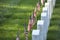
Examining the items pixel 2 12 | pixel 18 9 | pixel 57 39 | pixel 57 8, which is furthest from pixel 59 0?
pixel 57 39

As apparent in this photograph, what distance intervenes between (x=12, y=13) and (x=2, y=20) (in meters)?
0.83

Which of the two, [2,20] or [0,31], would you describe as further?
[2,20]

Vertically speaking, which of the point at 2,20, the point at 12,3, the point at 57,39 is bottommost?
the point at 57,39

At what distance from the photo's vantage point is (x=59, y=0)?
9016mm

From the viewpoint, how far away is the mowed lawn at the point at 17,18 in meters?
6.61

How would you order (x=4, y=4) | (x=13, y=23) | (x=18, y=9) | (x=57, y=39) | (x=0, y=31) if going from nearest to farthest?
(x=57, y=39)
(x=0, y=31)
(x=13, y=23)
(x=18, y=9)
(x=4, y=4)

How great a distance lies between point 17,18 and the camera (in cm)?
796

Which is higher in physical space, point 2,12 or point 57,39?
point 2,12

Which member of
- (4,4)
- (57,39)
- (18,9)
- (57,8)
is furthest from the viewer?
(4,4)

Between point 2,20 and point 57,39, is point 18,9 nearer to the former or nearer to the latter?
point 2,20

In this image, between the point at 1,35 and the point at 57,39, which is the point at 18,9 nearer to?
the point at 1,35

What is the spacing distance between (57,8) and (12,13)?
72.5 inches

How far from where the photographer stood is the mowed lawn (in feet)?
21.7

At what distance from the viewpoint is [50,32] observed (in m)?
6.64
